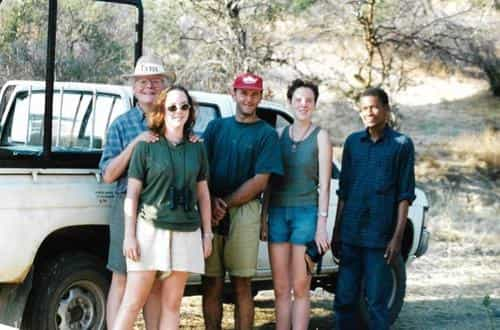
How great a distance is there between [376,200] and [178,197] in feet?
4.83

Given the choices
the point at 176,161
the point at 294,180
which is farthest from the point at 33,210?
the point at 294,180

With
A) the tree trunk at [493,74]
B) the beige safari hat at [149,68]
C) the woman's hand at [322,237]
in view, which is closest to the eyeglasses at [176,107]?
the beige safari hat at [149,68]

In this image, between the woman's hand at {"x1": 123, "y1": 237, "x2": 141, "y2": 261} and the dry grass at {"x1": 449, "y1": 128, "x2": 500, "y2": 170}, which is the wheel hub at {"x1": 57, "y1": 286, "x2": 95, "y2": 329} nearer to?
the woman's hand at {"x1": 123, "y1": 237, "x2": 141, "y2": 261}

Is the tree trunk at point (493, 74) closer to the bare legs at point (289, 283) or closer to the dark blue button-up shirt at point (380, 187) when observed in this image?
the dark blue button-up shirt at point (380, 187)

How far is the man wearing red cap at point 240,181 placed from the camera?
541 centimetres

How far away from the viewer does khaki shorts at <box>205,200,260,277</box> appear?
5504 millimetres

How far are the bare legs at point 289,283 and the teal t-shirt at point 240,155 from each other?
1.74 ft

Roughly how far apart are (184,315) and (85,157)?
105 inches

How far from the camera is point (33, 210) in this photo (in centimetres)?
524

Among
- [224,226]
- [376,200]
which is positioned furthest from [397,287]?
[224,226]

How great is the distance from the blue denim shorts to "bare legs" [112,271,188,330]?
A: 87 cm

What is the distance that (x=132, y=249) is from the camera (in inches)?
189

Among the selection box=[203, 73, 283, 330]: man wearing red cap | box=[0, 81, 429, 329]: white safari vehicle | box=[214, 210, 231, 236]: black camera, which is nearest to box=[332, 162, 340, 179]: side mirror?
box=[0, 81, 429, 329]: white safari vehicle

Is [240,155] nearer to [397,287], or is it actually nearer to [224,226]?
[224,226]
